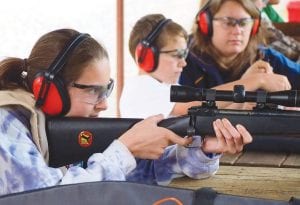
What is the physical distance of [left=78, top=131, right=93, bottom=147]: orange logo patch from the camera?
1.36m

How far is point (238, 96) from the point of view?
4.24ft

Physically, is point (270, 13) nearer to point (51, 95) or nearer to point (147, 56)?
point (147, 56)

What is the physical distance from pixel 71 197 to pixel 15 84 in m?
0.46

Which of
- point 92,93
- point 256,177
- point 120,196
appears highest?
point 92,93

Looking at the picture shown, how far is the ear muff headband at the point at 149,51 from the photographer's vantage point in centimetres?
233

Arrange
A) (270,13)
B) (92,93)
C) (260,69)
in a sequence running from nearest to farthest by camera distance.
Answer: (92,93) → (260,69) → (270,13)

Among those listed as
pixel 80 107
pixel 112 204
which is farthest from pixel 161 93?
pixel 112 204

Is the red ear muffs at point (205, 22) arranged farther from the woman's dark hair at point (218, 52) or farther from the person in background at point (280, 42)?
the person in background at point (280, 42)

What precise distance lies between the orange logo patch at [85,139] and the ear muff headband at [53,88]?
0.23 ft

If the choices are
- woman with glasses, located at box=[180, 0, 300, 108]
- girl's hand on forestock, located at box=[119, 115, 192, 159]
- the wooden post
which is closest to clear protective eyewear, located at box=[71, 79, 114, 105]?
girl's hand on forestock, located at box=[119, 115, 192, 159]

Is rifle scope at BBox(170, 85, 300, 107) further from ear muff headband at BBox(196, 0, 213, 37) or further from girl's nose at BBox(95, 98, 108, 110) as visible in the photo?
ear muff headband at BBox(196, 0, 213, 37)

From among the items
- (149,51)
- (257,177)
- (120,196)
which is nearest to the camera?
(120,196)


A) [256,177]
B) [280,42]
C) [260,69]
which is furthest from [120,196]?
[280,42]

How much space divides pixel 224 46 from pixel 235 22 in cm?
11
